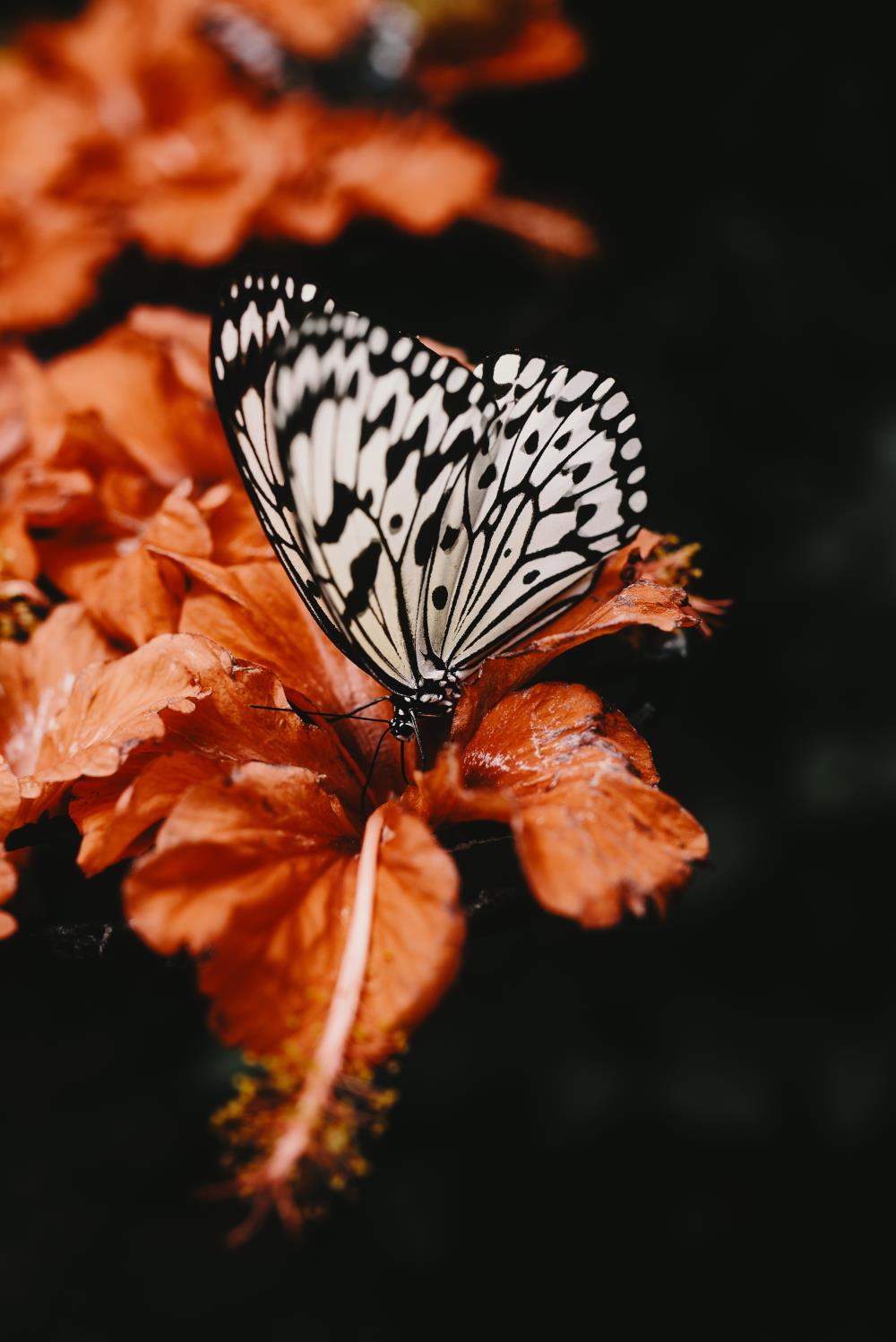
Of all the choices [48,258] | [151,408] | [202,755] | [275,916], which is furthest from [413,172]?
[275,916]

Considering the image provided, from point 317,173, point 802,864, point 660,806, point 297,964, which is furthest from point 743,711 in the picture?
point 297,964

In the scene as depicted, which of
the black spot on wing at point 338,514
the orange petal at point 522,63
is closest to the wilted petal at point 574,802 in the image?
the black spot on wing at point 338,514

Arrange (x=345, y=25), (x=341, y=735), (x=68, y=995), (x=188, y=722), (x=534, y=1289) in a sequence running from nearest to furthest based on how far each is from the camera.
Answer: (x=188, y=722) → (x=341, y=735) → (x=68, y=995) → (x=345, y=25) → (x=534, y=1289)

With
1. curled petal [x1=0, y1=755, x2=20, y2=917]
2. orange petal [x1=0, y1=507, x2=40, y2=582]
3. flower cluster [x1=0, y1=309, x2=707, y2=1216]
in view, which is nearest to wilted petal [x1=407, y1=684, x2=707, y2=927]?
flower cluster [x1=0, y1=309, x2=707, y2=1216]

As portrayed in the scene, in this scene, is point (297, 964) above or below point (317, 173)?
below

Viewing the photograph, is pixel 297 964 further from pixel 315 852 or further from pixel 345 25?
pixel 345 25

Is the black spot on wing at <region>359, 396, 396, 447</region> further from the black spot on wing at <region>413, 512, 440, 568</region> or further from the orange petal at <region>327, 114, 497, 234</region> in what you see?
the orange petal at <region>327, 114, 497, 234</region>
